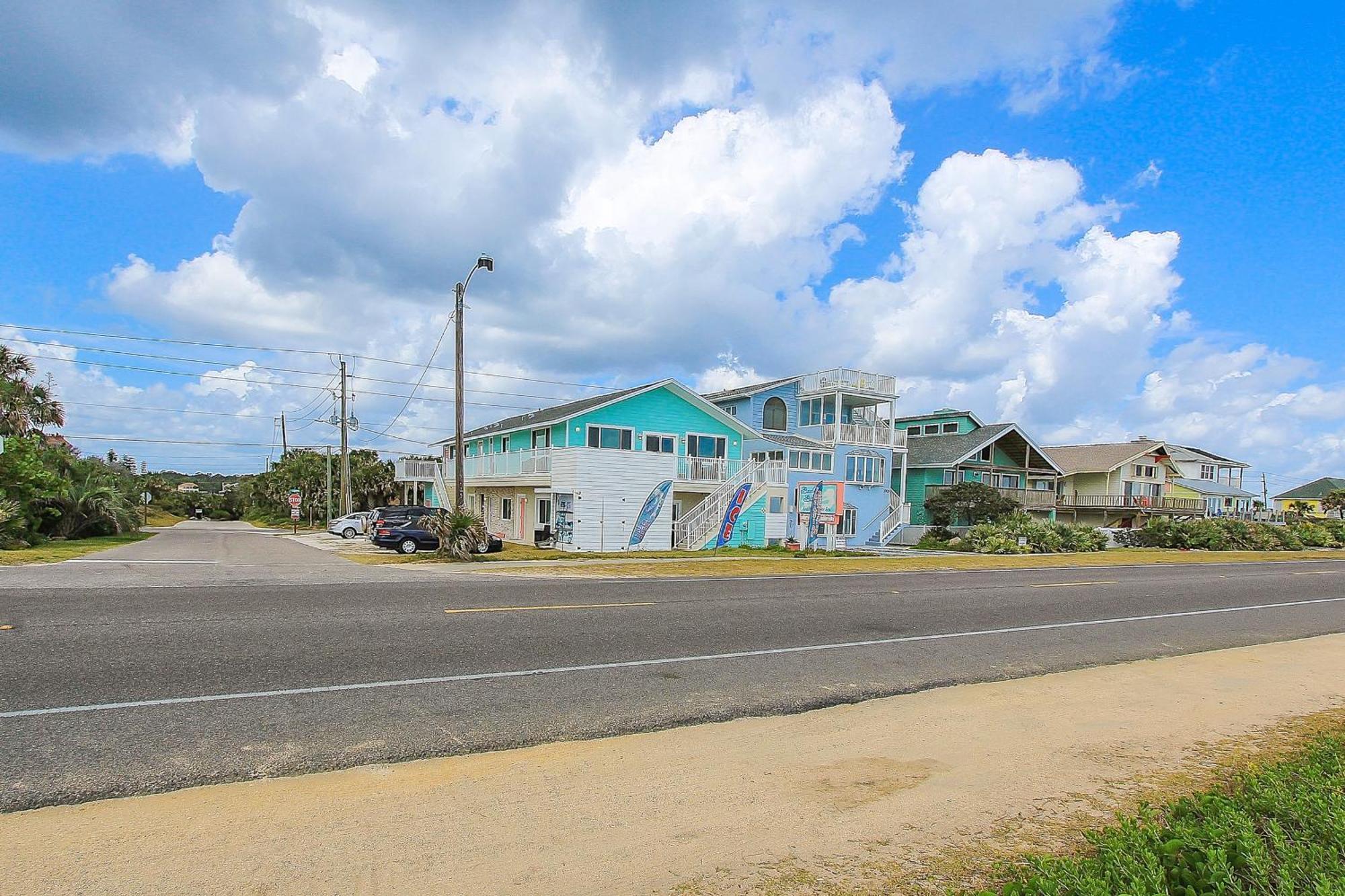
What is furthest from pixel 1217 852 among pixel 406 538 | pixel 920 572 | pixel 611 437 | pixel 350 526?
pixel 350 526

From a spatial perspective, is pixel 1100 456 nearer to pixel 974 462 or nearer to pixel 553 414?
pixel 974 462

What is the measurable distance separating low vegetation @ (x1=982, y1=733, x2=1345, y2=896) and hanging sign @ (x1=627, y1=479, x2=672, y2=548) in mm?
28466

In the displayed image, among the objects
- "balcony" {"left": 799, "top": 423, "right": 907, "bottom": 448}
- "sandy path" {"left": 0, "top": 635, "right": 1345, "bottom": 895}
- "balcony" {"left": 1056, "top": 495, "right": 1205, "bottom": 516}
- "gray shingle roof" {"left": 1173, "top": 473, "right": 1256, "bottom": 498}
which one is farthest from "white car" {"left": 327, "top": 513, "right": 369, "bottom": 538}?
"gray shingle roof" {"left": 1173, "top": 473, "right": 1256, "bottom": 498}

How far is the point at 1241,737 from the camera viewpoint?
7035 mm

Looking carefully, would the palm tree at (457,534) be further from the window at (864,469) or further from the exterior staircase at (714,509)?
the window at (864,469)

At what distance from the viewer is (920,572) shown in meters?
24.4

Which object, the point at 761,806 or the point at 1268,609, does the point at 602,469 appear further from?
the point at 761,806

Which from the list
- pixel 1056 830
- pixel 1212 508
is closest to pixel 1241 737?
pixel 1056 830

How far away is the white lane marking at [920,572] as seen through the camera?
19062mm

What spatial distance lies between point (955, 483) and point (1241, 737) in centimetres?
4253

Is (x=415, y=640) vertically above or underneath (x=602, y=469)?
underneath

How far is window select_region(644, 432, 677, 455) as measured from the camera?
117 feet

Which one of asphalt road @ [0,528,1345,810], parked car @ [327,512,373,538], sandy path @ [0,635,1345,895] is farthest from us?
parked car @ [327,512,373,538]

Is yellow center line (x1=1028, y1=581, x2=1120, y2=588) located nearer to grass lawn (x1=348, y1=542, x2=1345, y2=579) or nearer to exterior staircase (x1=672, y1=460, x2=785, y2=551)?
grass lawn (x1=348, y1=542, x2=1345, y2=579)
